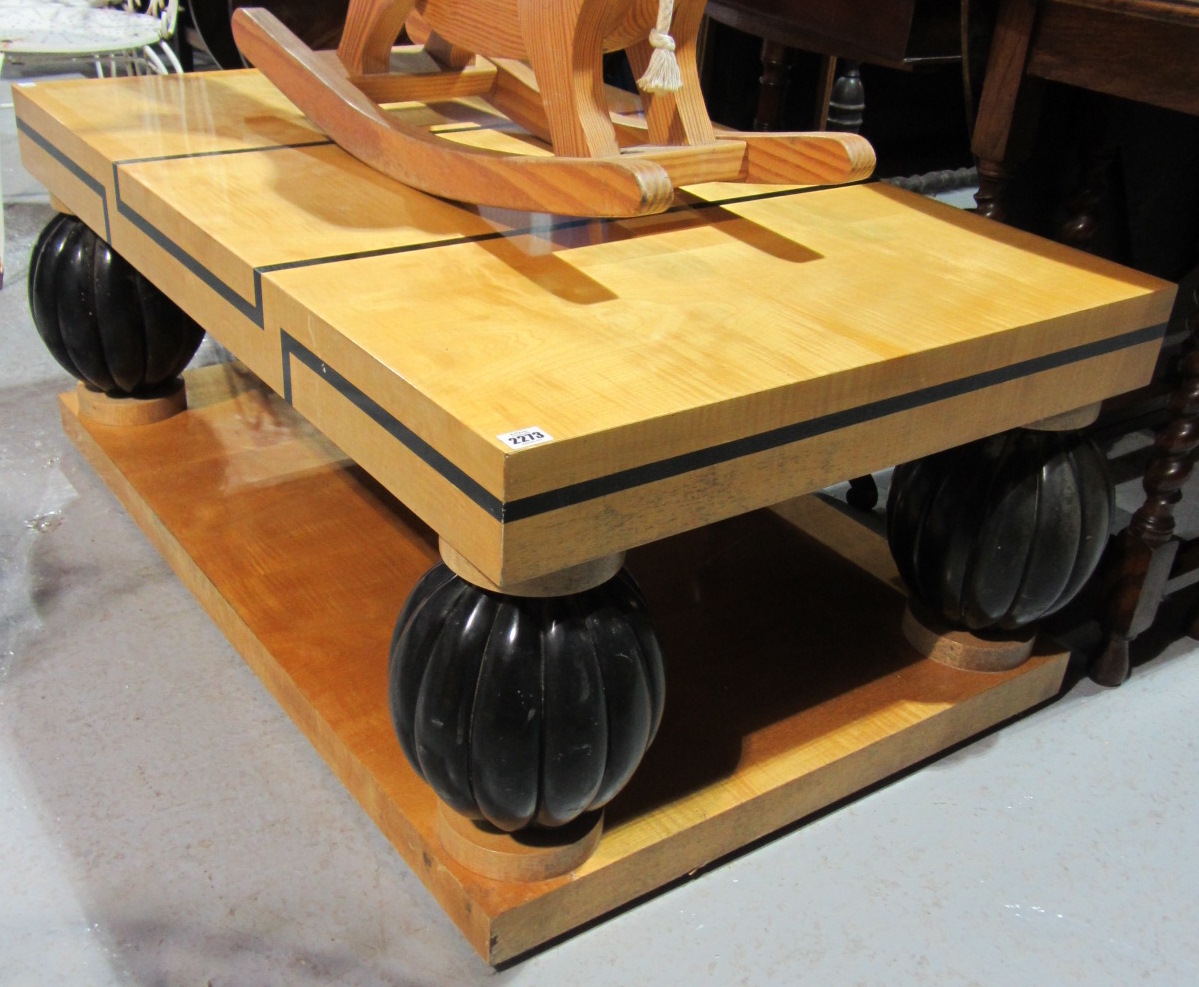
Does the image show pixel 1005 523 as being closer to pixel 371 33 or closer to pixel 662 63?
pixel 662 63

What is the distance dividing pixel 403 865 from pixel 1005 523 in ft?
2.00

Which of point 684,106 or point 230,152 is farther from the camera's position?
point 230,152

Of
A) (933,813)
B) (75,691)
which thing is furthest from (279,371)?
(933,813)

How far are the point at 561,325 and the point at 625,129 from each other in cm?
46

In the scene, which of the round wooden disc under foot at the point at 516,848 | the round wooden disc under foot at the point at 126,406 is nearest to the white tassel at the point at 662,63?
the round wooden disc under foot at the point at 516,848

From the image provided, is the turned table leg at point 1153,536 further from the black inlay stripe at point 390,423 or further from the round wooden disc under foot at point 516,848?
the black inlay stripe at point 390,423

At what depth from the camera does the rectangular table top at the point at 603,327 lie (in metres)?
0.82

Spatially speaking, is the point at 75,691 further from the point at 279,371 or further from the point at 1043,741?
the point at 1043,741

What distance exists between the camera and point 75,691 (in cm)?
125

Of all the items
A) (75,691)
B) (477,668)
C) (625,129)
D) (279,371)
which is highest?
(625,129)

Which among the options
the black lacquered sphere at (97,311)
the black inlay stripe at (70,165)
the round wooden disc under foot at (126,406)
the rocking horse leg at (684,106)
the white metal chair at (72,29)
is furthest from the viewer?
the white metal chair at (72,29)

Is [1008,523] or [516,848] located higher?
[1008,523]

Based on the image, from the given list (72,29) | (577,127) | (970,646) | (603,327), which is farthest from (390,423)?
(72,29)

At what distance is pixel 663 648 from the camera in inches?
49.8
